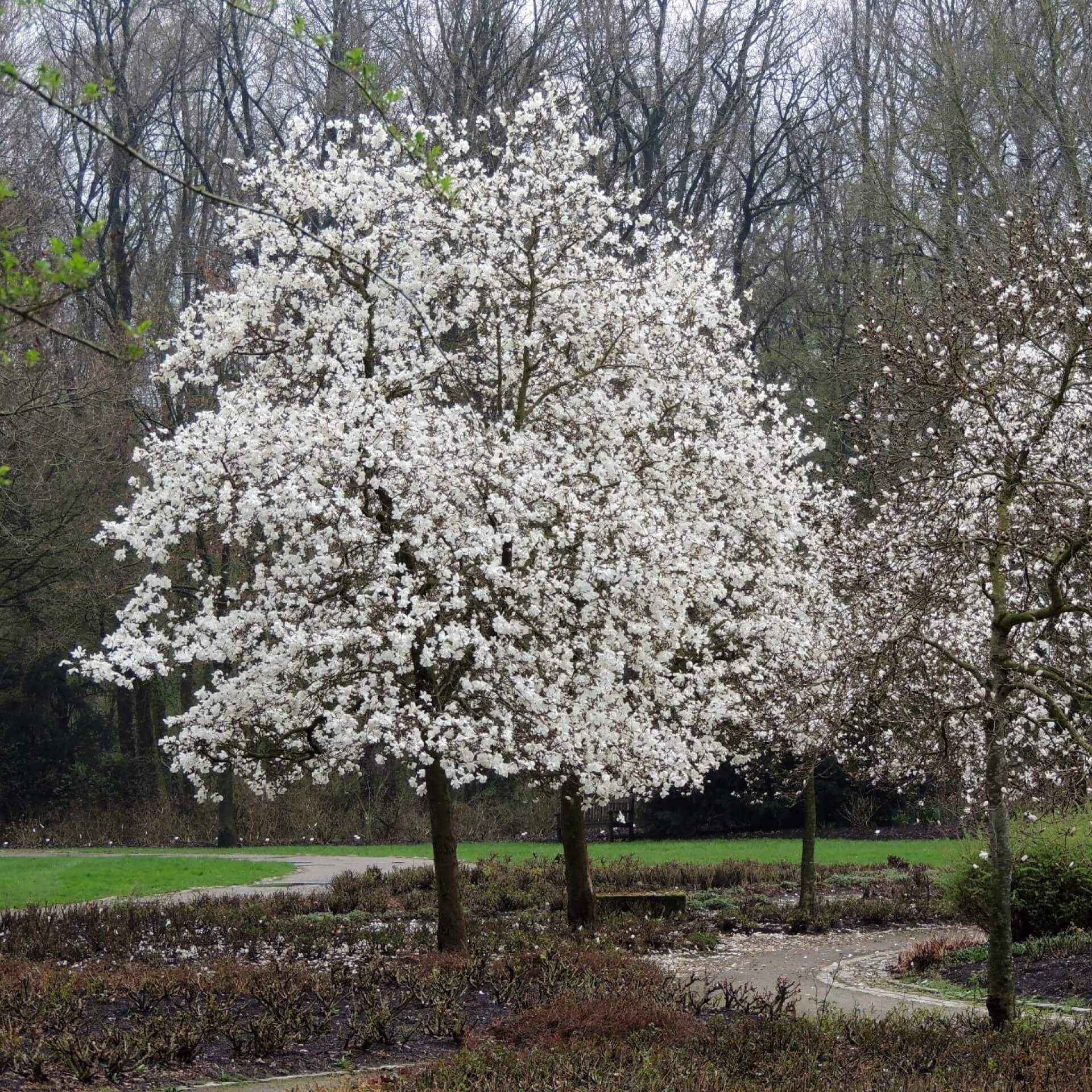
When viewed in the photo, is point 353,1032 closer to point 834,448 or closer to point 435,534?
point 435,534

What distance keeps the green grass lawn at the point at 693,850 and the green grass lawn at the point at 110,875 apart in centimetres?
195

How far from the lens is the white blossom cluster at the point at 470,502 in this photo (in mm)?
10883

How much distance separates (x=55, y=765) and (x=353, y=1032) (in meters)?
23.8

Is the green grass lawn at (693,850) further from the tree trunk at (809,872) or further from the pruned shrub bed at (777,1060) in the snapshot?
the pruned shrub bed at (777,1060)

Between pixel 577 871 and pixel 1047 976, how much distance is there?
16.3 feet

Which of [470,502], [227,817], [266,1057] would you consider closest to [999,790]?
[266,1057]

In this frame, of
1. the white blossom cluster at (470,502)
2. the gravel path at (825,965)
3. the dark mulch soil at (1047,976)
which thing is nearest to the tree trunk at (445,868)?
the white blossom cluster at (470,502)

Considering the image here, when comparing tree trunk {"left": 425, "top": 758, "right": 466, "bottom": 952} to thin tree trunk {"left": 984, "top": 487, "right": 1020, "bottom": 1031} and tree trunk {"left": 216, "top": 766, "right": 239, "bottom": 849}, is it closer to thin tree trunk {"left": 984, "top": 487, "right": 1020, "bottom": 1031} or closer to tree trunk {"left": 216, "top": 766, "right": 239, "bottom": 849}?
thin tree trunk {"left": 984, "top": 487, "right": 1020, "bottom": 1031}

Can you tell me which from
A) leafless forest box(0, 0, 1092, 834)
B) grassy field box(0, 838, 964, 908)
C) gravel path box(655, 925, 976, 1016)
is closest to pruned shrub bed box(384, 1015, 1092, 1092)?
gravel path box(655, 925, 976, 1016)

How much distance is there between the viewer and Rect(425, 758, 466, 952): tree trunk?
38.5 ft

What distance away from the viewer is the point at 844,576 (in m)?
10.8

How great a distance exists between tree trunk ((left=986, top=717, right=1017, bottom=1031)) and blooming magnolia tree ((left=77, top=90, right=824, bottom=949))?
381 centimetres

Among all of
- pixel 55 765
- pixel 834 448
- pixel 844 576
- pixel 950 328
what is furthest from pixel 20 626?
pixel 950 328

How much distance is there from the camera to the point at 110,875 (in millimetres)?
19172
